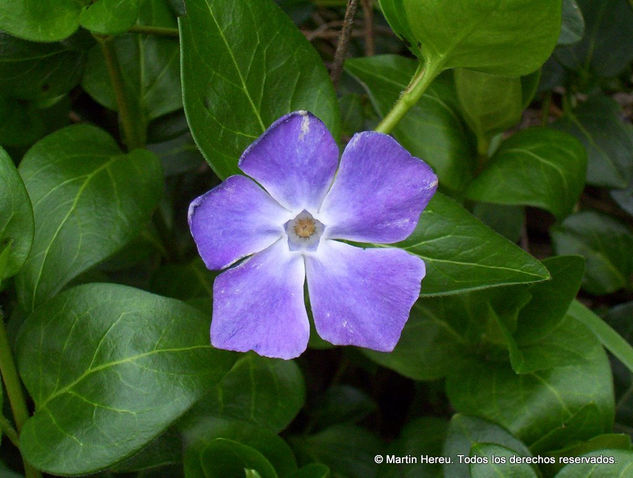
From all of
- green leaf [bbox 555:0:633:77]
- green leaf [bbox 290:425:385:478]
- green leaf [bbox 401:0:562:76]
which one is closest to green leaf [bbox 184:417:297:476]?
green leaf [bbox 290:425:385:478]

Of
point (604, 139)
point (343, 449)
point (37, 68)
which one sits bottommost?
point (343, 449)

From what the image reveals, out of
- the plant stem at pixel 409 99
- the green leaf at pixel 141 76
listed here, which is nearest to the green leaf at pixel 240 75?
the plant stem at pixel 409 99

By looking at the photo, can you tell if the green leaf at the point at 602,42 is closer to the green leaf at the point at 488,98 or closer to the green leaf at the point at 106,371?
the green leaf at the point at 488,98

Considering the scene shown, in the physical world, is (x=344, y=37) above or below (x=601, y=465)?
above

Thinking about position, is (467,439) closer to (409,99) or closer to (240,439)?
(240,439)

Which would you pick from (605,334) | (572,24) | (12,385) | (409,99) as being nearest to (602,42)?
(572,24)

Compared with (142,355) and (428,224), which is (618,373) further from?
(142,355)

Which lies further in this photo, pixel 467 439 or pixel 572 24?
pixel 572 24
